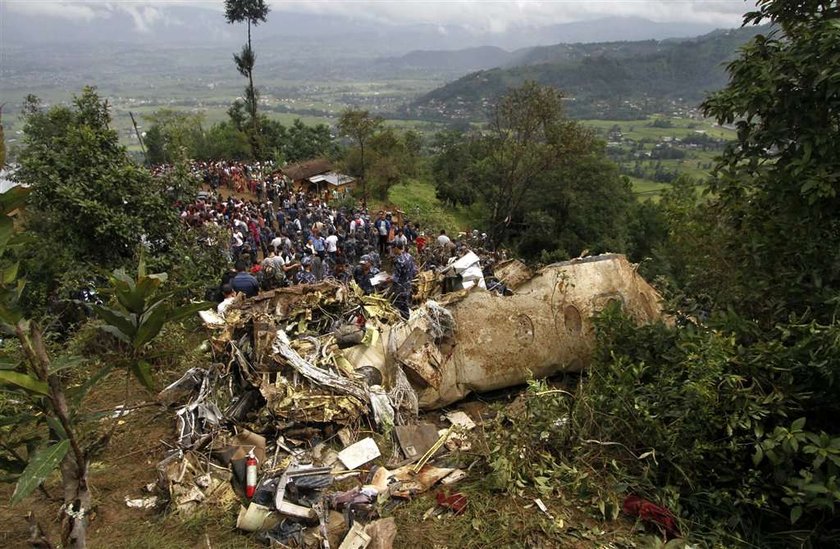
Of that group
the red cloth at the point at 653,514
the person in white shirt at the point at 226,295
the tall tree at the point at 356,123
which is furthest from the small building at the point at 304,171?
the red cloth at the point at 653,514

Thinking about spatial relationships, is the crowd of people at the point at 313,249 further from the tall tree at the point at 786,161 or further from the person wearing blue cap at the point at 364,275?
the tall tree at the point at 786,161

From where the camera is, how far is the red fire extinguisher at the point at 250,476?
15.1 feet

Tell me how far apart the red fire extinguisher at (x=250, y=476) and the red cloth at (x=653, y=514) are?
135 inches

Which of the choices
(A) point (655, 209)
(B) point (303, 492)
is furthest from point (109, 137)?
(A) point (655, 209)

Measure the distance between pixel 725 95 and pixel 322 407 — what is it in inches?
202

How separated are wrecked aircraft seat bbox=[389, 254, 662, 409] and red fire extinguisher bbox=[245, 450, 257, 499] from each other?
6.59 ft

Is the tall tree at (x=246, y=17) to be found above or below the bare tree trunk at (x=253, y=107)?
above

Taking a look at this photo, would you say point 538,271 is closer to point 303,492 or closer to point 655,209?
point 303,492

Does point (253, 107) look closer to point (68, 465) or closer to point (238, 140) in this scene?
point (238, 140)

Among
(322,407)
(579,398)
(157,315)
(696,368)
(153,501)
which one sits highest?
(157,315)

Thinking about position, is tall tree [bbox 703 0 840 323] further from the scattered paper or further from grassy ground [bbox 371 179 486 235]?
grassy ground [bbox 371 179 486 235]

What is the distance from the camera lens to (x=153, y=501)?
4.74 m

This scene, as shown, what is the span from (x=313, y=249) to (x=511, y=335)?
7715mm

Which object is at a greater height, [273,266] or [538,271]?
[538,271]
